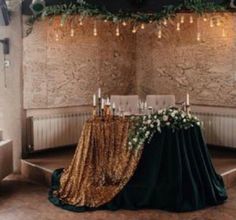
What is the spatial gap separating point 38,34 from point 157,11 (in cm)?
197

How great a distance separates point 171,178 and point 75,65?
315 cm

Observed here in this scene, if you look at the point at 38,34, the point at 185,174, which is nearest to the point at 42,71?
the point at 38,34

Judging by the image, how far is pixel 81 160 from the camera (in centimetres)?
488

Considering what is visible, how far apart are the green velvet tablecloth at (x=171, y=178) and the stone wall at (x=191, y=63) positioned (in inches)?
87.2

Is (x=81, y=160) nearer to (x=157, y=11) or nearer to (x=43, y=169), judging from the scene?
(x=43, y=169)

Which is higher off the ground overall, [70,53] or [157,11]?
[157,11]

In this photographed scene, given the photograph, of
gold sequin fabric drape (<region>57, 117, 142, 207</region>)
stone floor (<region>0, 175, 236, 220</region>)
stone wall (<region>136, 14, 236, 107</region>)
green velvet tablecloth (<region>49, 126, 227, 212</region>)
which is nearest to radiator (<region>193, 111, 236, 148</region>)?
stone wall (<region>136, 14, 236, 107</region>)

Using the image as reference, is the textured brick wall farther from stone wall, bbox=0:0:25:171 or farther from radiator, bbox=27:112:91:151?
radiator, bbox=27:112:91:151

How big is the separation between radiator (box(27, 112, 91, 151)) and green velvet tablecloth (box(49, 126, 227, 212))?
196cm

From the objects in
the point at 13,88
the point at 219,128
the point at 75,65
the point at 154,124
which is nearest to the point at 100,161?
the point at 154,124

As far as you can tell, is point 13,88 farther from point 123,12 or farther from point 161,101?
point 161,101

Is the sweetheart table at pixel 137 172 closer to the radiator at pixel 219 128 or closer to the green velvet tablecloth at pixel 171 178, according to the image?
the green velvet tablecloth at pixel 171 178

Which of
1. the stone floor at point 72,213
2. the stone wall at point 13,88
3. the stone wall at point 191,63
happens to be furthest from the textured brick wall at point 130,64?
the stone floor at point 72,213

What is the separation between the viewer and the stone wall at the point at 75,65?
6434mm
